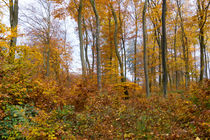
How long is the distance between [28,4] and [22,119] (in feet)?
42.2

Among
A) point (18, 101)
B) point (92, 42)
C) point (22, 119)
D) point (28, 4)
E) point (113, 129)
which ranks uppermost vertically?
point (28, 4)

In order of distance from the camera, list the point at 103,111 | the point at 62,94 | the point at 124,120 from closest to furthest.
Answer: the point at 124,120 → the point at 103,111 → the point at 62,94

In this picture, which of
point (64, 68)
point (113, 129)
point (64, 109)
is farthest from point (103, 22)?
point (113, 129)

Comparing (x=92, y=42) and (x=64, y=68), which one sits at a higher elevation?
(x=92, y=42)

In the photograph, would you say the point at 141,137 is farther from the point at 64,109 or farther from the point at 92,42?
the point at 92,42

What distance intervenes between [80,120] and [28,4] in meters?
13.1

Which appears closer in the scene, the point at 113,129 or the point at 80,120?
the point at 113,129

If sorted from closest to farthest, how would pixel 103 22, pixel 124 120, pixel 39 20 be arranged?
1. pixel 124 120
2. pixel 39 20
3. pixel 103 22

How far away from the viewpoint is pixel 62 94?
6.67 m

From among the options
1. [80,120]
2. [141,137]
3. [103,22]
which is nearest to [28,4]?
[103,22]

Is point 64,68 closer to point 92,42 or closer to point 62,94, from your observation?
point 92,42

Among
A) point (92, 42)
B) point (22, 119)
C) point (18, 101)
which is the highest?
point (92, 42)

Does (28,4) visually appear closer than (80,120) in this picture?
No

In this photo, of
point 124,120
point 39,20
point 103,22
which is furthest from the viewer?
point 103,22
